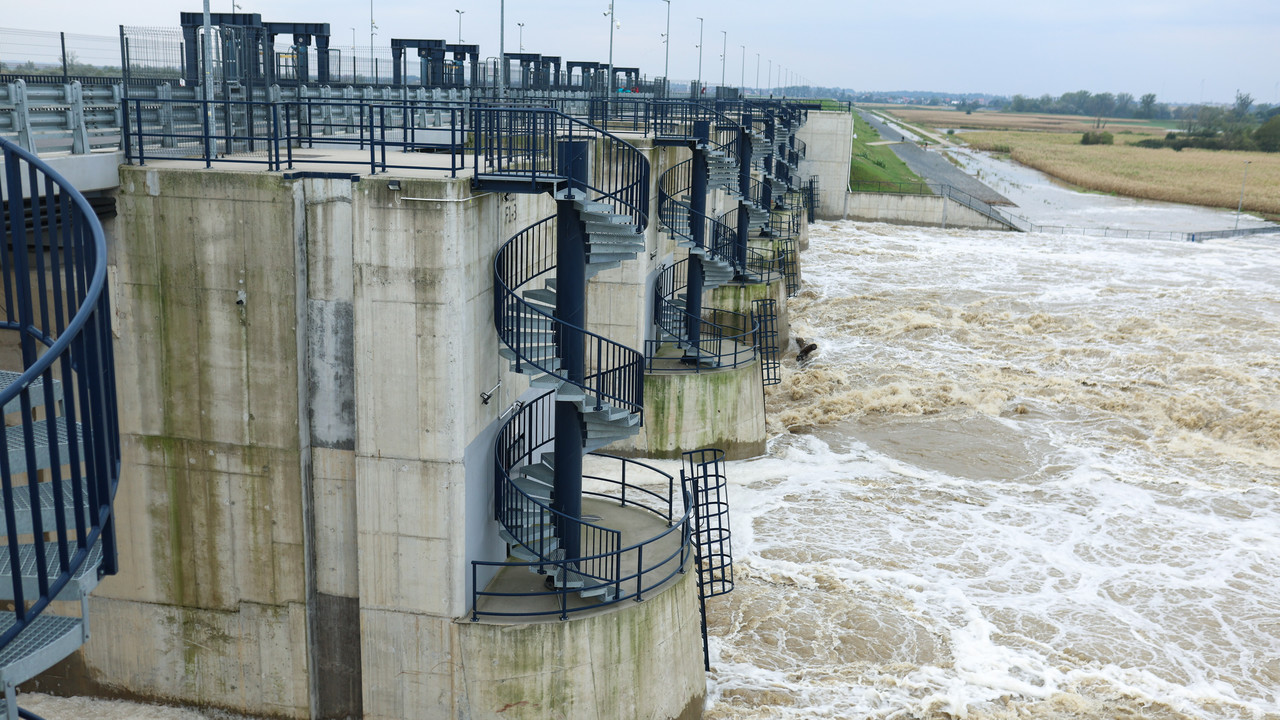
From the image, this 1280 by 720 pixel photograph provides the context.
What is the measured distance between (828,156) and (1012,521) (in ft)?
156

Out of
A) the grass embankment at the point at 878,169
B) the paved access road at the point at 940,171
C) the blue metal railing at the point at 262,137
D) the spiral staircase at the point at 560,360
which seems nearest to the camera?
the blue metal railing at the point at 262,137

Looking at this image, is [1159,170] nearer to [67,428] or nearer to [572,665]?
[572,665]

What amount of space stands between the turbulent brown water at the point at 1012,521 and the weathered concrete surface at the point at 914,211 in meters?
24.9

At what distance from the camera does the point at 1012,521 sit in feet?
71.5

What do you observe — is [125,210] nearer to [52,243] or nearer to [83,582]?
[52,243]

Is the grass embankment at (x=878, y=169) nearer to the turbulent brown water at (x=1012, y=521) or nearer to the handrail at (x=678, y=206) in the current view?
the turbulent brown water at (x=1012, y=521)

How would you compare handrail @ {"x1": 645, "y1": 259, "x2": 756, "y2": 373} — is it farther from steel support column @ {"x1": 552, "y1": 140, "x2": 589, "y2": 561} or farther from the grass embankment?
the grass embankment

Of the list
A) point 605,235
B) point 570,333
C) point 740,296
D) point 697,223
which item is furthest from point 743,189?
point 570,333

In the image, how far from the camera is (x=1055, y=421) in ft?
93.4

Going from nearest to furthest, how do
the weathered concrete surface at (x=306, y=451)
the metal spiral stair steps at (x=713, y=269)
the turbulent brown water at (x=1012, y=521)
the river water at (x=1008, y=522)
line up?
the weathered concrete surface at (x=306, y=451) → the river water at (x=1008, y=522) → the turbulent brown water at (x=1012, y=521) → the metal spiral stair steps at (x=713, y=269)

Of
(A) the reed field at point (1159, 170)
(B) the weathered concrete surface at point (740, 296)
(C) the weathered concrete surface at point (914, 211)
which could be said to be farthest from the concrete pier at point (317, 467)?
(A) the reed field at point (1159, 170)

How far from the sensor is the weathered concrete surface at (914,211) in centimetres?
→ 6612

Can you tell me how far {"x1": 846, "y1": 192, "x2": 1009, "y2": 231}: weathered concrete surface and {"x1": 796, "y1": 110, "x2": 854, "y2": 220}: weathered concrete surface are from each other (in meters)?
1.23

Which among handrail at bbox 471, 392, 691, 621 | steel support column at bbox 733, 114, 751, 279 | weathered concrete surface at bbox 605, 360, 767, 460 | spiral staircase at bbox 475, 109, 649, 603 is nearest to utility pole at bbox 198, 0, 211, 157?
spiral staircase at bbox 475, 109, 649, 603
